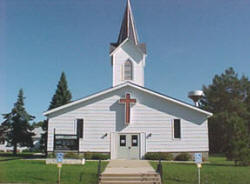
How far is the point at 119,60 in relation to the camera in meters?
28.8

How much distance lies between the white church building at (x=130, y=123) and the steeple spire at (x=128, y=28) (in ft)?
29.6

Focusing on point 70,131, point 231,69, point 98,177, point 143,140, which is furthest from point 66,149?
point 231,69

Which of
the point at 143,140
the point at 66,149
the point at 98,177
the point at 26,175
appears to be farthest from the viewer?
the point at 143,140

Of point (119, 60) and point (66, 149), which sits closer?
point (66, 149)

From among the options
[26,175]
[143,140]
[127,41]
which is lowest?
[26,175]

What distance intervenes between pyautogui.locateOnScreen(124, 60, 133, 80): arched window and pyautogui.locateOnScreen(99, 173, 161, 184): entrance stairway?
15.7m

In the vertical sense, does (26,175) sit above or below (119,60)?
below

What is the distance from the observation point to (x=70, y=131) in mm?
22953

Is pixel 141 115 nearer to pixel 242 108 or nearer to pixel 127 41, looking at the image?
pixel 127 41

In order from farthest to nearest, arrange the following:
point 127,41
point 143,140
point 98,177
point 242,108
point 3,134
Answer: point 242,108, point 3,134, point 127,41, point 143,140, point 98,177

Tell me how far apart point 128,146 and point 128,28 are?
1437 cm

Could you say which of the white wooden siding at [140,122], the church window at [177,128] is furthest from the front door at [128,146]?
the church window at [177,128]

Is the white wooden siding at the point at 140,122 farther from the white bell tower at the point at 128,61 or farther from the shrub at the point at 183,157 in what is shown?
the white bell tower at the point at 128,61

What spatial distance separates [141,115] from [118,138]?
266 cm
